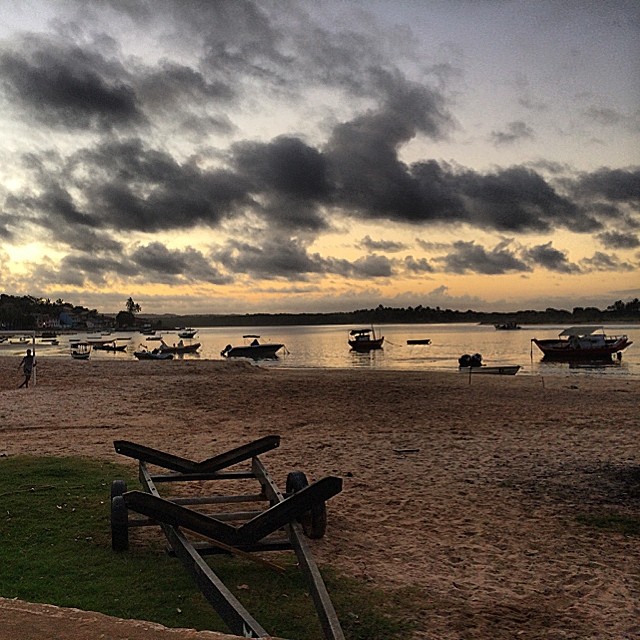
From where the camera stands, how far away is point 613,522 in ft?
23.2

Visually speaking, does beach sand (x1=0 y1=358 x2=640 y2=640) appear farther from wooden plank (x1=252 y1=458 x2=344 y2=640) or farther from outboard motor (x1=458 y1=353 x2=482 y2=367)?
outboard motor (x1=458 y1=353 x2=482 y2=367)

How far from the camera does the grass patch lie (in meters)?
6.80

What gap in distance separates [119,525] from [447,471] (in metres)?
5.49

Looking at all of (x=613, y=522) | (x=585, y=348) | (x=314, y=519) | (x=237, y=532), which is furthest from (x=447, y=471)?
(x=585, y=348)

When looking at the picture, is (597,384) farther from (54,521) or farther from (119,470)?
(54,521)

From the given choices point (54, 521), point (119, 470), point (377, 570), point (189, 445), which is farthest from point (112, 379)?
point (377, 570)

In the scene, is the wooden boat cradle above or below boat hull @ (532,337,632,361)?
above

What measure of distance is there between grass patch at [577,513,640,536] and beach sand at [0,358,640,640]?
10 centimetres

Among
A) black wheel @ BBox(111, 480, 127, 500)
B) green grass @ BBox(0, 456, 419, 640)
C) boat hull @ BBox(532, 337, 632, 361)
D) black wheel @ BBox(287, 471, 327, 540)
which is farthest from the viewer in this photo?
boat hull @ BBox(532, 337, 632, 361)

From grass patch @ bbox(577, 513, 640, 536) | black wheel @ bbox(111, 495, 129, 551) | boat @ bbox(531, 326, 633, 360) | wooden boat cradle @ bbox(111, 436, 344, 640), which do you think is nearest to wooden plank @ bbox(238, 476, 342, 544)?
wooden boat cradle @ bbox(111, 436, 344, 640)

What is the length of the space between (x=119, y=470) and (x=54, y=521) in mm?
2803

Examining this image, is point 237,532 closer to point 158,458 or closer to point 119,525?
point 119,525

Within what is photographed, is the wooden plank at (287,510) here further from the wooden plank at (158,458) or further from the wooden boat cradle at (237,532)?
the wooden plank at (158,458)

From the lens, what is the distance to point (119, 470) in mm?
9547
